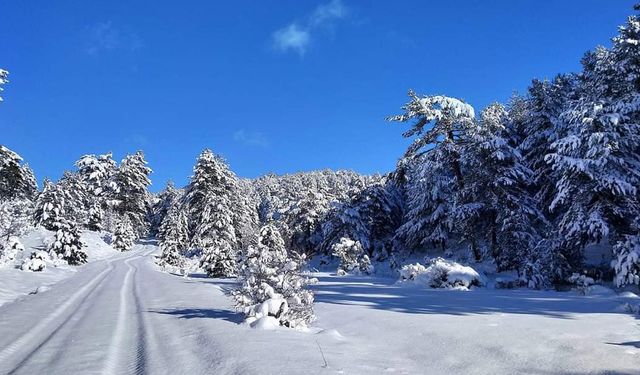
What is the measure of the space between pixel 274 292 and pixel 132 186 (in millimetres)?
71701

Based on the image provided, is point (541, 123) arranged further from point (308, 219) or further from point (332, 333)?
point (332, 333)

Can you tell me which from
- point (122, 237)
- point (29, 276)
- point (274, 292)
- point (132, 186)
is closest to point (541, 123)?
point (274, 292)

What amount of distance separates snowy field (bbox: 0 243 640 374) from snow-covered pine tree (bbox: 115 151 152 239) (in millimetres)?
65659

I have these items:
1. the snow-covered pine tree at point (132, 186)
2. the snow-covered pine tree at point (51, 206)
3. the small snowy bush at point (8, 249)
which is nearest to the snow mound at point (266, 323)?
the small snowy bush at point (8, 249)

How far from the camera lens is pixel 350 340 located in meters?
7.29

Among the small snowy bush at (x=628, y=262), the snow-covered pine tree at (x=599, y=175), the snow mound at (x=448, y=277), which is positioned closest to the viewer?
the small snowy bush at (x=628, y=262)

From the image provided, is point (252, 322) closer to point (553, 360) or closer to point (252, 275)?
point (252, 275)

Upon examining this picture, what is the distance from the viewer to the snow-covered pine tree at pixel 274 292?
27.4ft

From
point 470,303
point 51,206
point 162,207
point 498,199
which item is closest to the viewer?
point 470,303

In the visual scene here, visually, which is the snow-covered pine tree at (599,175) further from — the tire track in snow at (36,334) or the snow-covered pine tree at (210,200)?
the snow-covered pine tree at (210,200)

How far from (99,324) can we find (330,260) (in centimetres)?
3017

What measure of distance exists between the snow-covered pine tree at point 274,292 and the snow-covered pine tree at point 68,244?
3321 cm

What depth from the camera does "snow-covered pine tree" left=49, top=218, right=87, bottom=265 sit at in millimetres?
36031

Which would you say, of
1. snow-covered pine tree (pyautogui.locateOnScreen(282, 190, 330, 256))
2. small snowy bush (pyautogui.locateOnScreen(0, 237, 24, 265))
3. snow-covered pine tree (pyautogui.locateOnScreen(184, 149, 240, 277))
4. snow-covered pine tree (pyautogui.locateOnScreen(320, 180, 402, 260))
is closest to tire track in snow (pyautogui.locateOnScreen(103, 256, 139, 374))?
small snowy bush (pyautogui.locateOnScreen(0, 237, 24, 265))
